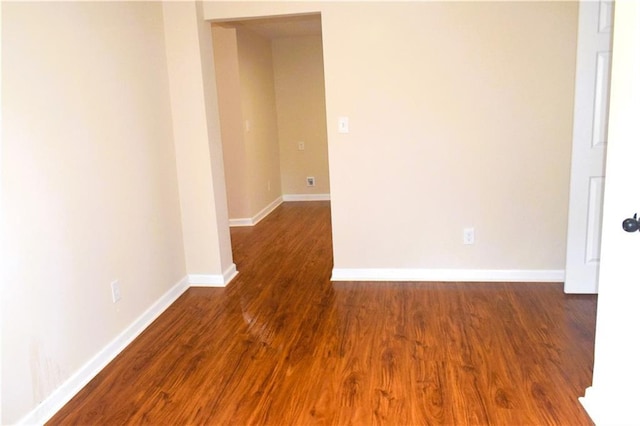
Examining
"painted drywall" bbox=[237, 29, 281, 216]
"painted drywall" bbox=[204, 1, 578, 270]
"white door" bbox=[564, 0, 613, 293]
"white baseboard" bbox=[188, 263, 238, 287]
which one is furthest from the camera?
"painted drywall" bbox=[237, 29, 281, 216]

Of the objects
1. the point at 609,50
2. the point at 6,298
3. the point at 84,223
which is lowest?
the point at 6,298

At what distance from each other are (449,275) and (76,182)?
8.41ft

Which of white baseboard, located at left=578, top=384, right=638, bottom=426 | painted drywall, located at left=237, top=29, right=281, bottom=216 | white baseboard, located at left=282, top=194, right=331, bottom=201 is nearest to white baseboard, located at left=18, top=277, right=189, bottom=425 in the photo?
white baseboard, located at left=578, top=384, right=638, bottom=426

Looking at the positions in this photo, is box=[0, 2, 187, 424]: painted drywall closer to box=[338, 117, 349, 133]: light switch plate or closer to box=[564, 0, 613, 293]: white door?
box=[338, 117, 349, 133]: light switch plate

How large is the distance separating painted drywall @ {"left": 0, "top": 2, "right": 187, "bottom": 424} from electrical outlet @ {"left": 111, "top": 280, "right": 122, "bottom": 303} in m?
0.05

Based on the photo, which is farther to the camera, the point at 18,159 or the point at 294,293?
the point at 294,293

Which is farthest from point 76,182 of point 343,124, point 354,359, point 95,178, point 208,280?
point 343,124

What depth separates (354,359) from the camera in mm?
2582

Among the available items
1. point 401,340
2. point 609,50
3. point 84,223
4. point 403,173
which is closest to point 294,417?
point 401,340

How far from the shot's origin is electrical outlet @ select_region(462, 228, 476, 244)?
3566 mm

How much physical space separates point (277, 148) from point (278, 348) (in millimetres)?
4700

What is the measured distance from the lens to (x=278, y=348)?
274 cm

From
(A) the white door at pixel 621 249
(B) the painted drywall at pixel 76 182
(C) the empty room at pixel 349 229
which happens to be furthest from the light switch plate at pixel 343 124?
(A) the white door at pixel 621 249

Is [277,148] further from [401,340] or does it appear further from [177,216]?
[401,340]
